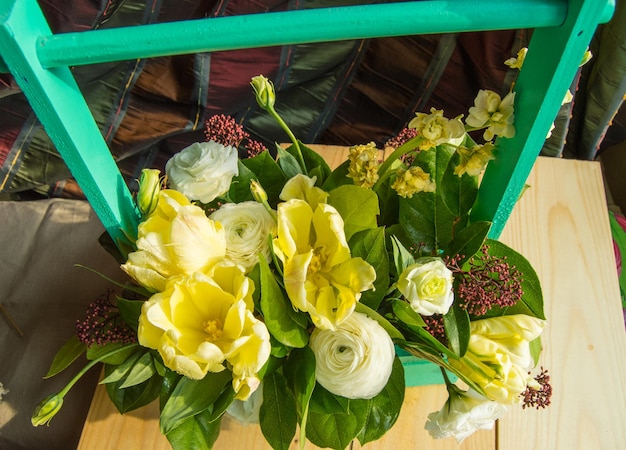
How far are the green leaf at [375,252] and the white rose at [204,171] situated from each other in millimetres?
135

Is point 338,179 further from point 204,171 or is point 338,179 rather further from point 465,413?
point 465,413

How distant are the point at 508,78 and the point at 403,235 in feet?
2.58

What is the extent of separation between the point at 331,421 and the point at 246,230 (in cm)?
21

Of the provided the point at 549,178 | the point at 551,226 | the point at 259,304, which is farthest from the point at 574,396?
the point at 259,304

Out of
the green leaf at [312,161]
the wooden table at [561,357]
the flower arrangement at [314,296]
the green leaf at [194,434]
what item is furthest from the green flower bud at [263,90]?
the wooden table at [561,357]

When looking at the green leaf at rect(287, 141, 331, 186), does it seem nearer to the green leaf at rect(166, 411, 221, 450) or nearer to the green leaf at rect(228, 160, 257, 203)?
the green leaf at rect(228, 160, 257, 203)

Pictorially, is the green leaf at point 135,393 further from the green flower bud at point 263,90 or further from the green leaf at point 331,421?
the green flower bud at point 263,90

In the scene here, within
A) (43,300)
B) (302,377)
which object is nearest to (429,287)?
(302,377)

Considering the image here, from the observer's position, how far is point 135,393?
646 millimetres

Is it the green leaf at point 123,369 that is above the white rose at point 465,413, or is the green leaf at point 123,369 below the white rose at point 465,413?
below

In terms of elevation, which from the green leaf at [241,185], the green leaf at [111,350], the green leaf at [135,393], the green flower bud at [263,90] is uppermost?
the green flower bud at [263,90]

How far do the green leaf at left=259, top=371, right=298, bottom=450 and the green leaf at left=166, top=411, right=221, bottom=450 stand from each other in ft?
0.19

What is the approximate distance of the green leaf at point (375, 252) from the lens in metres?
0.54

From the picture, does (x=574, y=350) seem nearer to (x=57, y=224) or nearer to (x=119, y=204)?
(x=119, y=204)
